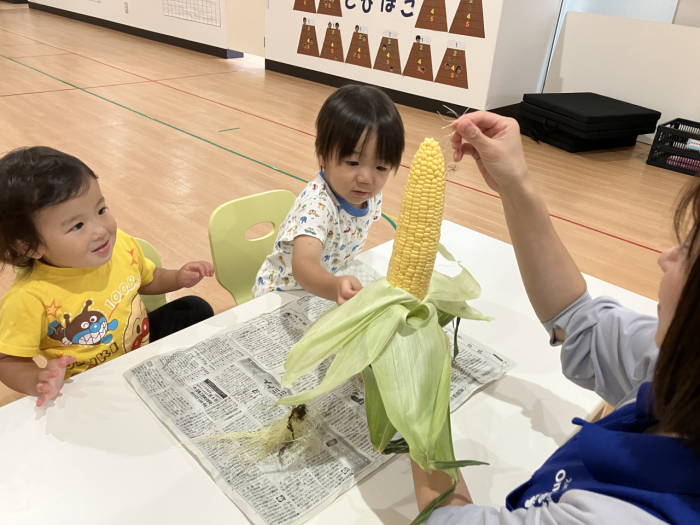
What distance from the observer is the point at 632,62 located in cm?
428

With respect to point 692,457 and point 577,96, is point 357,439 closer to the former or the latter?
point 692,457

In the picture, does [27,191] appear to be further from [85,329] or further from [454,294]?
[454,294]

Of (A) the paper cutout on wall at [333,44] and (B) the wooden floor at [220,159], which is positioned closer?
(B) the wooden floor at [220,159]

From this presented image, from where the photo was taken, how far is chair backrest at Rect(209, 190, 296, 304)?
1462 mm

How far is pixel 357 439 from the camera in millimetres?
809

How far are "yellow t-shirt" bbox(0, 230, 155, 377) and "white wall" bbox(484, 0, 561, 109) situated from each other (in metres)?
3.83

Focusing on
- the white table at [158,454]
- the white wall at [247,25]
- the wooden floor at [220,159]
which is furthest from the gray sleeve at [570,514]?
the white wall at [247,25]

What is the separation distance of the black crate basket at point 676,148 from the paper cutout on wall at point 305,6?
12.3ft

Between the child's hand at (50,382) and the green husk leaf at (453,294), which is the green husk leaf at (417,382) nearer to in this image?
the green husk leaf at (453,294)

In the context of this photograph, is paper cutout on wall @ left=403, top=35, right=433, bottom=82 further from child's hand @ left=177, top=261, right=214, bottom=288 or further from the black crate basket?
child's hand @ left=177, top=261, right=214, bottom=288

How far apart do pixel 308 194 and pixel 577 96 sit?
389cm

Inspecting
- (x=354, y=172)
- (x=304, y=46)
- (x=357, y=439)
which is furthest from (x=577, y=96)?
(x=357, y=439)

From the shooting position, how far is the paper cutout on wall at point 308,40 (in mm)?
5695

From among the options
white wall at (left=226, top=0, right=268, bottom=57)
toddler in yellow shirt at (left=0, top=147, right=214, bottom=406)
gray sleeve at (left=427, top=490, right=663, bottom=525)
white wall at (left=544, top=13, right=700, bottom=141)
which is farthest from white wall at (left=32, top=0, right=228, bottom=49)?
gray sleeve at (left=427, top=490, right=663, bottom=525)
